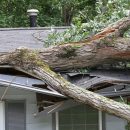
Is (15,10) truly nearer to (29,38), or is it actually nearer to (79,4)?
(79,4)

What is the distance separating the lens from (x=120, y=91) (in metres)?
7.17

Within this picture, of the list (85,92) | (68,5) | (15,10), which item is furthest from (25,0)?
(85,92)

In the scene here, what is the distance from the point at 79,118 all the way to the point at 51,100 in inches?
41.7

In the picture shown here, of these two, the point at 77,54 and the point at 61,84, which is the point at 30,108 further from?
the point at 61,84

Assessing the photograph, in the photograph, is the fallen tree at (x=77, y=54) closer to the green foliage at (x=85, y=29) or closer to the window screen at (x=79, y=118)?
the green foliage at (x=85, y=29)

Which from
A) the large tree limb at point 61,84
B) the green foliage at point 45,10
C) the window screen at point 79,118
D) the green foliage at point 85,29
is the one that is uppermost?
the green foliage at point 45,10

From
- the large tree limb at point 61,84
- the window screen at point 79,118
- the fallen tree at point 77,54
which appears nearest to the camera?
the large tree limb at point 61,84

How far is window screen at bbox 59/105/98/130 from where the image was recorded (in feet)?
27.6

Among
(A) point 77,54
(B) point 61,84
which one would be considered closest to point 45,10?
(A) point 77,54

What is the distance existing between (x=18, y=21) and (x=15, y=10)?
2.86 feet

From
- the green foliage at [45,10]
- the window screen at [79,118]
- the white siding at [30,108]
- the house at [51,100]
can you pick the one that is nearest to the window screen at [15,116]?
the house at [51,100]

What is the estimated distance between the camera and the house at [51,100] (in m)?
6.95

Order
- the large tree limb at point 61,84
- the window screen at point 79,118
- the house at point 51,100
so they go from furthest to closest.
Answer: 1. the window screen at point 79,118
2. the house at point 51,100
3. the large tree limb at point 61,84

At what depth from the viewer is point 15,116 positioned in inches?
326
